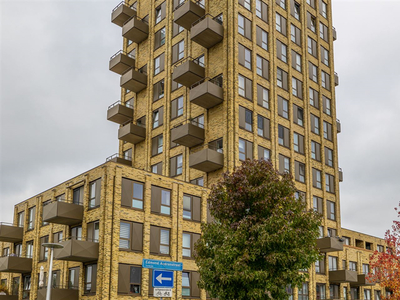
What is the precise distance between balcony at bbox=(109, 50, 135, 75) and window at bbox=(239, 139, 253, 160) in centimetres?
1753

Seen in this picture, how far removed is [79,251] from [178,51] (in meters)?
24.3

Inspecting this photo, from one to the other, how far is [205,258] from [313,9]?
41.2 meters

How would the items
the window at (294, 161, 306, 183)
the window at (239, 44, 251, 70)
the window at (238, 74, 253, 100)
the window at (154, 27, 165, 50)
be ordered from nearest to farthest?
the window at (238, 74, 253, 100), the window at (239, 44, 251, 70), the window at (294, 161, 306, 183), the window at (154, 27, 165, 50)

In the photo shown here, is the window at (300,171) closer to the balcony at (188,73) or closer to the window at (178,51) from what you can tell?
the balcony at (188,73)

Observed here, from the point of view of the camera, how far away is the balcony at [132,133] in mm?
50281

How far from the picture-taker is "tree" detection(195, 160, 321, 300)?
2197 cm

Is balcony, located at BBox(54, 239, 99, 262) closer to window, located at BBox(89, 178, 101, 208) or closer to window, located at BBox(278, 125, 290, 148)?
window, located at BBox(89, 178, 101, 208)

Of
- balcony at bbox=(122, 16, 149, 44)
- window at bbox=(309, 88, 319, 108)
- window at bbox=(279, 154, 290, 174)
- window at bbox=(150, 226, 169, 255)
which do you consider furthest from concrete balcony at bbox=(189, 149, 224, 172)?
balcony at bbox=(122, 16, 149, 44)

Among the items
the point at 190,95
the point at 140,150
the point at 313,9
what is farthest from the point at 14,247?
the point at 313,9

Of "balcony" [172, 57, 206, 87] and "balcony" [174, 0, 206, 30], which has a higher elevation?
"balcony" [174, 0, 206, 30]

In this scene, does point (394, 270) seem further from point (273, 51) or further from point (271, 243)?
point (273, 51)

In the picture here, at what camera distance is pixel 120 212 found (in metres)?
33.3

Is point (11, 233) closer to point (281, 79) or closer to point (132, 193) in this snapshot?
point (132, 193)

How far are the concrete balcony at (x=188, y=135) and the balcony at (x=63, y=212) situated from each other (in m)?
11.7
